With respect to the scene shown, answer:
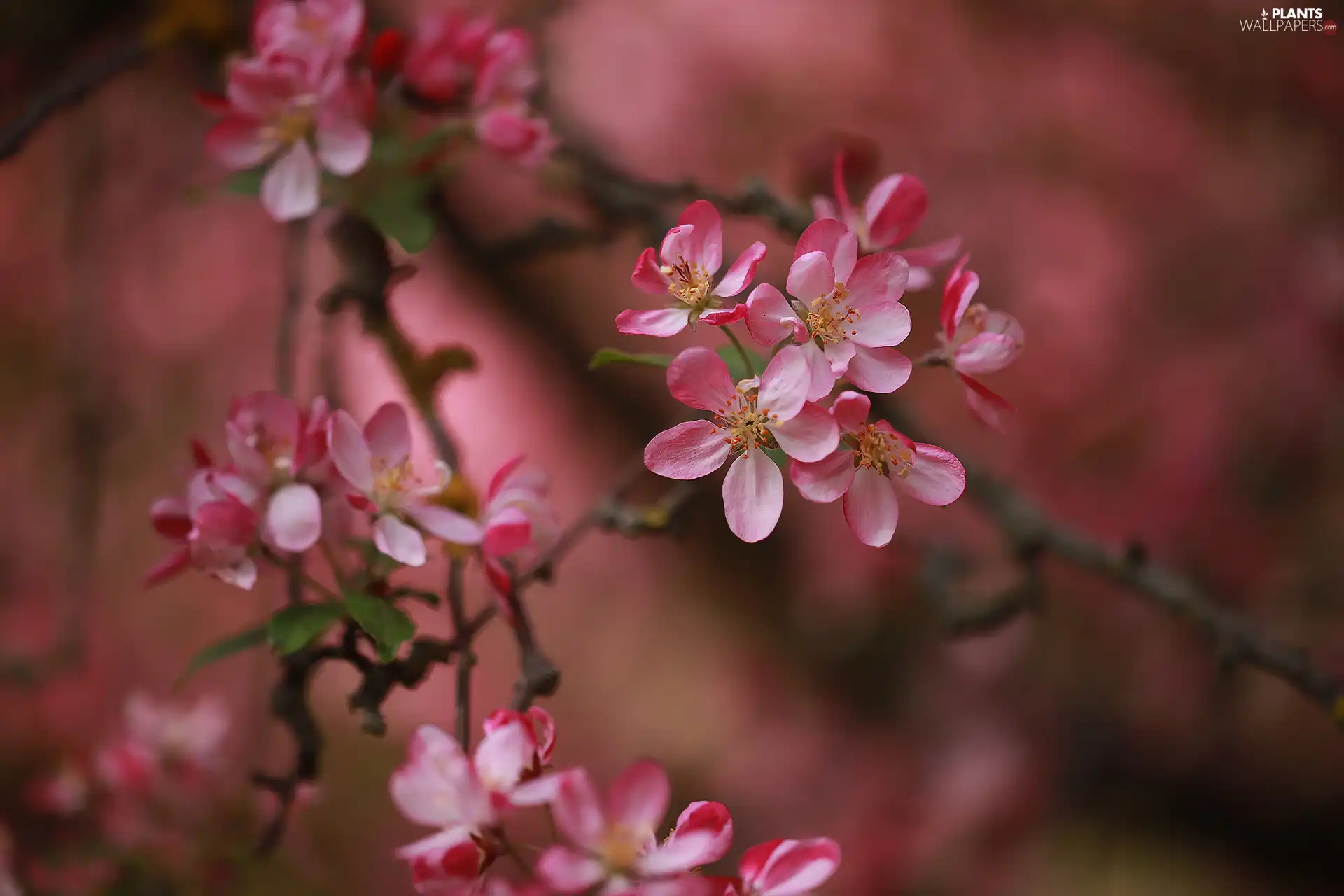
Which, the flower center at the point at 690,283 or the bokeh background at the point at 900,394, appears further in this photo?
the bokeh background at the point at 900,394

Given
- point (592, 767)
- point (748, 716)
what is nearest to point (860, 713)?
point (748, 716)

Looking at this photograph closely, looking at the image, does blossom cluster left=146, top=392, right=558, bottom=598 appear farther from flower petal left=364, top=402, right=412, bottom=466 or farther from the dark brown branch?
the dark brown branch

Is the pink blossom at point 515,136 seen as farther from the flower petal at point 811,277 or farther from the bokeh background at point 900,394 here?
the bokeh background at point 900,394

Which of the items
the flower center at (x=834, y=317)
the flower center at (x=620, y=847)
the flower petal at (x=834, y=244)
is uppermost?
the flower petal at (x=834, y=244)

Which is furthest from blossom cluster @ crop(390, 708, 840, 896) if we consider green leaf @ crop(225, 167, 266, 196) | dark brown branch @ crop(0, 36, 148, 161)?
dark brown branch @ crop(0, 36, 148, 161)

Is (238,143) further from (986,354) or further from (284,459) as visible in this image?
(986,354)

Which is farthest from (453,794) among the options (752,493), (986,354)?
(986,354)

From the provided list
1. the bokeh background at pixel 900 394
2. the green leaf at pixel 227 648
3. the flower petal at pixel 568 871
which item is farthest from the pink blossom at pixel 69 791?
the flower petal at pixel 568 871
